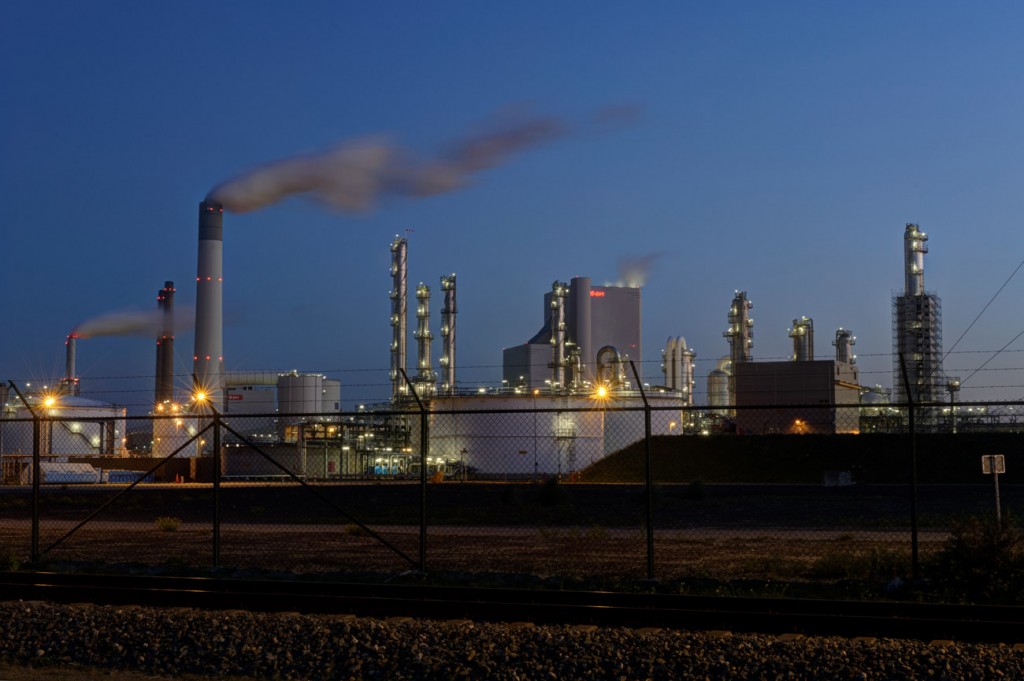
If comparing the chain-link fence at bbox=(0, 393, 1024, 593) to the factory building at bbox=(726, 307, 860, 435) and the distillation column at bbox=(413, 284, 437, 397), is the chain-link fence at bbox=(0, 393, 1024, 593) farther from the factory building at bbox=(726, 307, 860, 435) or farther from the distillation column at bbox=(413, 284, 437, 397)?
the distillation column at bbox=(413, 284, 437, 397)

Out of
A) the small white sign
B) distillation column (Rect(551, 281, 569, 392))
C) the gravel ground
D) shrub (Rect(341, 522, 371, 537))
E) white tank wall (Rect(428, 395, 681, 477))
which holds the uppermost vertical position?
distillation column (Rect(551, 281, 569, 392))

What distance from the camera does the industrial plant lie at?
78.5 metres

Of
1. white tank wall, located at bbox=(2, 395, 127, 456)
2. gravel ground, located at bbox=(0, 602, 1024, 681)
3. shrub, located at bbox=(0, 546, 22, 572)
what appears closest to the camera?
gravel ground, located at bbox=(0, 602, 1024, 681)

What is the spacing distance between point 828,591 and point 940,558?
5.98 ft

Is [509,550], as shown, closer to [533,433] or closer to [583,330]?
[533,433]

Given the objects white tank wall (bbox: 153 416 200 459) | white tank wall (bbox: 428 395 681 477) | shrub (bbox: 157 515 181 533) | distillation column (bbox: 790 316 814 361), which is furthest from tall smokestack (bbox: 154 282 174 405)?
shrub (bbox: 157 515 181 533)

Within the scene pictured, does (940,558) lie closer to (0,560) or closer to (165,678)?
(165,678)

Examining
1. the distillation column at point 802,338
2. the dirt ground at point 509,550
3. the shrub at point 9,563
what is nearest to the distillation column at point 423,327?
the distillation column at point 802,338

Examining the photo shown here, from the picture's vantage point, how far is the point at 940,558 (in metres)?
16.0

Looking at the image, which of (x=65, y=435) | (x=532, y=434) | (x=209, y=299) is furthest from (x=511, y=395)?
(x=65, y=435)

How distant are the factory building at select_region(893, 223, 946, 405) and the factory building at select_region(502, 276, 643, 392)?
22.3m

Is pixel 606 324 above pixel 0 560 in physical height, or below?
above

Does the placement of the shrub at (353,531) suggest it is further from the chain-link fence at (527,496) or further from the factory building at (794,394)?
the factory building at (794,394)

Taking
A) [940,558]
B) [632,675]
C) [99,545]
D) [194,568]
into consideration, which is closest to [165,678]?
[632,675]
